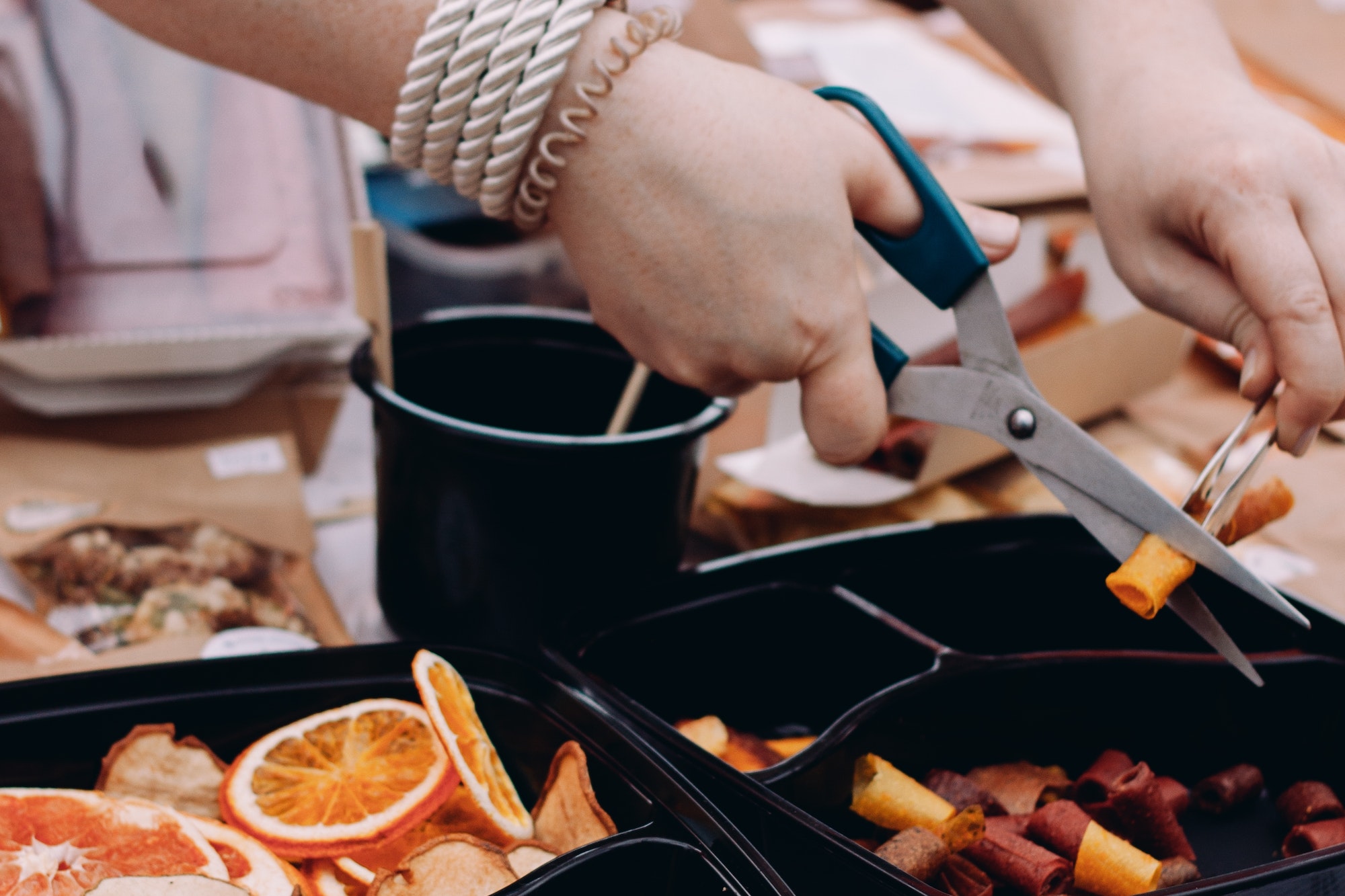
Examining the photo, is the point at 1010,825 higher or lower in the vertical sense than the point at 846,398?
lower

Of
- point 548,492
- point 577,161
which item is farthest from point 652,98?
point 548,492

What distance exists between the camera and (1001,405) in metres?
0.62

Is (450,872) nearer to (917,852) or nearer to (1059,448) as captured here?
(917,852)

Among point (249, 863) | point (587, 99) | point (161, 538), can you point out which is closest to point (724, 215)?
point (587, 99)

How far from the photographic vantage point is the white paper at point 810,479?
97 centimetres

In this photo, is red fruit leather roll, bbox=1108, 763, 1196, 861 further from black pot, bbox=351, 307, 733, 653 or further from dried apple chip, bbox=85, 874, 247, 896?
dried apple chip, bbox=85, 874, 247, 896

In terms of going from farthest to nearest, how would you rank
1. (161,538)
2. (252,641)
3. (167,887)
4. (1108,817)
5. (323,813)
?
1. (161,538)
2. (252,641)
3. (1108,817)
4. (323,813)
5. (167,887)

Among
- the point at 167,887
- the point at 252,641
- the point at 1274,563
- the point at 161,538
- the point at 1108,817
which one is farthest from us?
the point at 1274,563

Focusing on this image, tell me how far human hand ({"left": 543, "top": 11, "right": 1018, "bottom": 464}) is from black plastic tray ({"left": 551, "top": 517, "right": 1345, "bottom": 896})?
20cm

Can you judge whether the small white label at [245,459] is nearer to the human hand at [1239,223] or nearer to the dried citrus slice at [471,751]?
the dried citrus slice at [471,751]

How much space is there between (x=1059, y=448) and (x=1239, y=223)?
0.18 meters

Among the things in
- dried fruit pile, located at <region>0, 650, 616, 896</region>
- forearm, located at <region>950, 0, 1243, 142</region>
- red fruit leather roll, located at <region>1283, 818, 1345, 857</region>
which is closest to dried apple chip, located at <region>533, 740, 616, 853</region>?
dried fruit pile, located at <region>0, 650, 616, 896</region>

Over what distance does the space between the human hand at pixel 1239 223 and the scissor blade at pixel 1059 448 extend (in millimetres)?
110

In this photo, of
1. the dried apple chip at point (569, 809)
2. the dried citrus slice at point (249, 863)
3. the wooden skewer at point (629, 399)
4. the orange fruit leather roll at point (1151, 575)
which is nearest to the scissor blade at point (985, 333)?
the orange fruit leather roll at point (1151, 575)
